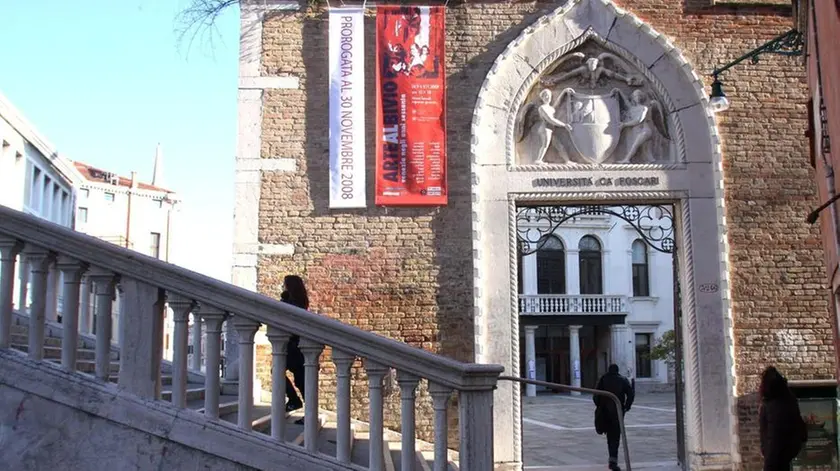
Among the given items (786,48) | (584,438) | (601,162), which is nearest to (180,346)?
(601,162)

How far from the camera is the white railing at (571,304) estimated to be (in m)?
34.4

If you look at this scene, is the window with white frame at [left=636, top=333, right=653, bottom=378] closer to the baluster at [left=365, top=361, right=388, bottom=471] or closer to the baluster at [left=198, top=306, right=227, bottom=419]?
Answer: the baluster at [left=365, top=361, right=388, bottom=471]

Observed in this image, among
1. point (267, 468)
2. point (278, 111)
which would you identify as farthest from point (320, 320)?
point (278, 111)

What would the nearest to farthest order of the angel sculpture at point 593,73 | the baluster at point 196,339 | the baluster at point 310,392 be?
the baluster at point 310,392 < the baluster at point 196,339 < the angel sculpture at point 593,73

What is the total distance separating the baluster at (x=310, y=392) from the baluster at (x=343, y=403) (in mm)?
124

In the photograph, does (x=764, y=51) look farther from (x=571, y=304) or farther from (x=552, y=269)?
(x=552, y=269)

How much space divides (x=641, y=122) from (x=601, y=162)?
72cm

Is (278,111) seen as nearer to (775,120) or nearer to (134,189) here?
(775,120)

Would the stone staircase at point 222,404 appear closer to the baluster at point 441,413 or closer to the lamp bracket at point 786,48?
the baluster at point 441,413

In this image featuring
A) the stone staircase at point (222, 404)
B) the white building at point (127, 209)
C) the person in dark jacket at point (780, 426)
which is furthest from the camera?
the white building at point (127, 209)

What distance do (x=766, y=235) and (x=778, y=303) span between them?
2.73 ft

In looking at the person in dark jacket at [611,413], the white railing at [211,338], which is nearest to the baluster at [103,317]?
the white railing at [211,338]

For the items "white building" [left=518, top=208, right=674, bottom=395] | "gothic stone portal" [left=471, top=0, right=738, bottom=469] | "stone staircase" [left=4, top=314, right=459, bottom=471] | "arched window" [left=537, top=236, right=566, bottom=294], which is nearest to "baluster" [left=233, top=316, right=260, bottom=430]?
"stone staircase" [left=4, top=314, right=459, bottom=471]

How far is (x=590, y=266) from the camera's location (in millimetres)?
35719
